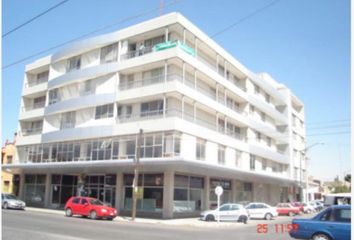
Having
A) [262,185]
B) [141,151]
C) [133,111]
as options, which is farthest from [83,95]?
[262,185]

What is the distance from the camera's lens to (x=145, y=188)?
33125 mm

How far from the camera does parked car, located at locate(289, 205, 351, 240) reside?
41.1 feet

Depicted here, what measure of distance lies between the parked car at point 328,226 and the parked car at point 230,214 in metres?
16.0

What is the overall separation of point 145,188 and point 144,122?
19.0 ft

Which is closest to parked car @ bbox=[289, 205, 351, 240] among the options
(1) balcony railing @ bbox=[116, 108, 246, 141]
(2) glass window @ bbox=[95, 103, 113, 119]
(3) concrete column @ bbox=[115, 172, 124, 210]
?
(1) balcony railing @ bbox=[116, 108, 246, 141]

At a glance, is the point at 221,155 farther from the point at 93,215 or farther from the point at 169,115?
the point at 93,215

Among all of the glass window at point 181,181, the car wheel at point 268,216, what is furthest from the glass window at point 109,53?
the car wheel at point 268,216

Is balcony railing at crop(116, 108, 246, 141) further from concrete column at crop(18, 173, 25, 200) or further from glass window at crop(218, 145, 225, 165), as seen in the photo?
concrete column at crop(18, 173, 25, 200)

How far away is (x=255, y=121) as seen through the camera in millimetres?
45969

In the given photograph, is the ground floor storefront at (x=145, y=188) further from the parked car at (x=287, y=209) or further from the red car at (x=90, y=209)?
the red car at (x=90, y=209)

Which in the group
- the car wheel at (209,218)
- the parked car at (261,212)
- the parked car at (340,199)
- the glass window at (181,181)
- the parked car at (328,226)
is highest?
the glass window at (181,181)

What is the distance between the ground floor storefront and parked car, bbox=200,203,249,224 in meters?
3.12

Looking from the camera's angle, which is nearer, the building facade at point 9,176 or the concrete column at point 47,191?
the concrete column at point 47,191

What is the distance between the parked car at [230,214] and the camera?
96.1 feet
